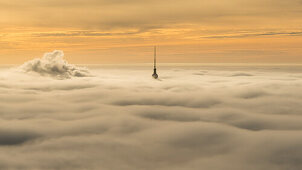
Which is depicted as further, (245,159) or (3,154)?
(3,154)

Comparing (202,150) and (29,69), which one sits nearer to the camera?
(202,150)

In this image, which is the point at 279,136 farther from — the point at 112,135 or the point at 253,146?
the point at 112,135

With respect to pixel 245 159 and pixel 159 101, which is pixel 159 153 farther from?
pixel 159 101

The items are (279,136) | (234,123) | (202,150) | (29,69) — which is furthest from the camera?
(29,69)

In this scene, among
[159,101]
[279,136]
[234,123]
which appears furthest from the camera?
[159,101]

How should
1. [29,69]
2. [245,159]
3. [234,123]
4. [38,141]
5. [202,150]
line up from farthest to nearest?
[29,69]
[234,123]
[38,141]
[202,150]
[245,159]

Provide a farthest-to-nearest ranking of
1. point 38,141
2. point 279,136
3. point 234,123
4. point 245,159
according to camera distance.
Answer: point 234,123, point 279,136, point 38,141, point 245,159

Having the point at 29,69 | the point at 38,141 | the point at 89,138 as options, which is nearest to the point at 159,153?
the point at 89,138

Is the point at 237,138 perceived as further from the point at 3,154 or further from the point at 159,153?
the point at 3,154

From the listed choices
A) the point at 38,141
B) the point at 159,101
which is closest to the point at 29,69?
the point at 159,101
